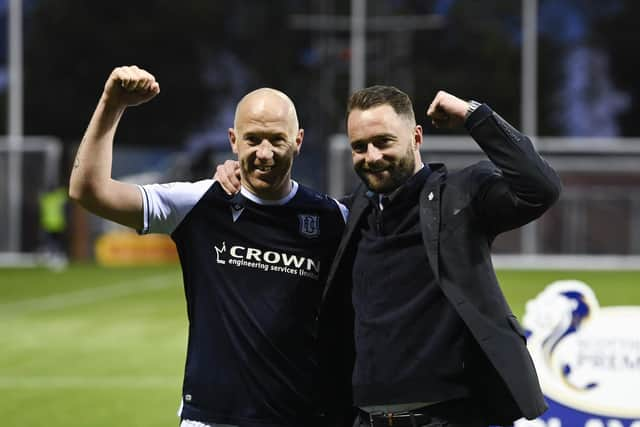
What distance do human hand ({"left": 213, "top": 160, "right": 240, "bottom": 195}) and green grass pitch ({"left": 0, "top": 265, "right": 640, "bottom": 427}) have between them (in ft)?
14.0

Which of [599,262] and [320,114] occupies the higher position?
[320,114]

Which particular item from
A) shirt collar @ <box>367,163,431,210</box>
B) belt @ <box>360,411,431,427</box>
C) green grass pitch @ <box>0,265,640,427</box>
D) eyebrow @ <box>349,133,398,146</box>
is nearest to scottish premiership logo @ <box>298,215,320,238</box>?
shirt collar @ <box>367,163,431,210</box>

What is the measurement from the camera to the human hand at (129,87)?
10.8 ft

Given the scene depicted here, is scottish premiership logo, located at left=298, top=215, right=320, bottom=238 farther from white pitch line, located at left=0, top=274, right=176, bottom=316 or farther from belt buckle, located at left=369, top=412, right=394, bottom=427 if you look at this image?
white pitch line, located at left=0, top=274, right=176, bottom=316

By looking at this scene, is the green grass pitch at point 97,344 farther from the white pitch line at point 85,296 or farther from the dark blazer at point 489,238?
the dark blazer at point 489,238

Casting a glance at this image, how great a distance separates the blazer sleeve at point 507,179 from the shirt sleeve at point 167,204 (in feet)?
2.93

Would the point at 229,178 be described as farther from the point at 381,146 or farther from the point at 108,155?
the point at 381,146

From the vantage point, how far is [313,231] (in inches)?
146

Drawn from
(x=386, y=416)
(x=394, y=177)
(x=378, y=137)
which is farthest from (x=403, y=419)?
(x=378, y=137)

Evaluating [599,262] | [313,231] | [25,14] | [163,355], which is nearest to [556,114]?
[599,262]

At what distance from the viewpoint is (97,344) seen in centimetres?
1150

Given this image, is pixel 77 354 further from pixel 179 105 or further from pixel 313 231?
pixel 179 105

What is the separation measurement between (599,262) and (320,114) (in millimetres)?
8500

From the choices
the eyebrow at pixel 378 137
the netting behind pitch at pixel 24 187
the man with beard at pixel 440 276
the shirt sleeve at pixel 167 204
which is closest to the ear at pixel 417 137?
the man with beard at pixel 440 276
